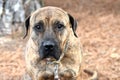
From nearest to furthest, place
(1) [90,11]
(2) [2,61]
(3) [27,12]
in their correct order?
1. (2) [2,61]
2. (3) [27,12]
3. (1) [90,11]

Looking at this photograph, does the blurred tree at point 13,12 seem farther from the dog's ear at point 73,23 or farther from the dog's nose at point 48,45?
the dog's nose at point 48,45

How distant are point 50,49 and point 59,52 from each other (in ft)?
0.57

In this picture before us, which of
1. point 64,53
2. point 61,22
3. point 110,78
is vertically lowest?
point 110,78

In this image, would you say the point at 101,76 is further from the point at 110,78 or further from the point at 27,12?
the point at 27,12

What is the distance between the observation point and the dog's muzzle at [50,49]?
6.39 m

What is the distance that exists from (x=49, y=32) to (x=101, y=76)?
6.11 ft

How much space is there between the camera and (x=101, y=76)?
8062mm

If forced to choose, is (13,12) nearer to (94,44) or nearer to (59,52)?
(94,44)

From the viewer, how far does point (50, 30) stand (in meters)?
6.63

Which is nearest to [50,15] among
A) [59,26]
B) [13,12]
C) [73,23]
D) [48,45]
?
[59,26]

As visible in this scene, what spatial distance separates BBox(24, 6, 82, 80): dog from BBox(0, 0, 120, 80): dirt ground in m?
0.95

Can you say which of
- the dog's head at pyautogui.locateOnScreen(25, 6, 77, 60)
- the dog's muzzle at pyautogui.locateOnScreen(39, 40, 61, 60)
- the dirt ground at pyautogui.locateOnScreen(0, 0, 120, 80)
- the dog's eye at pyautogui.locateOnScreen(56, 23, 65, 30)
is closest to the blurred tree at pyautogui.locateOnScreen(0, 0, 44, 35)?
the dirt ground at pyautogui.locateOnScreen(0, 0, 120, 80)

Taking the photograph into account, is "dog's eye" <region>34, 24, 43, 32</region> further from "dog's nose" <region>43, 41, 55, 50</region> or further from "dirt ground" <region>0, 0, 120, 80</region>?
"dirt ground" <region>0, 0, 120, 80</region>

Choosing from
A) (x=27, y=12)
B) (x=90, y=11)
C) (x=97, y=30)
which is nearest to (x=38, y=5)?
(x=27, y=12)
